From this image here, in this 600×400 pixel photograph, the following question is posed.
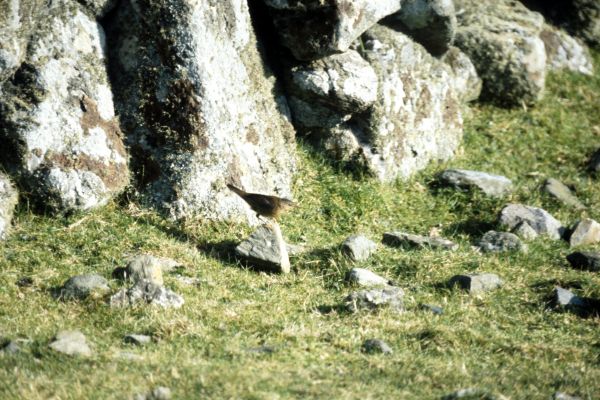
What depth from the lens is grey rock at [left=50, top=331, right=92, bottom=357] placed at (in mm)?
5750

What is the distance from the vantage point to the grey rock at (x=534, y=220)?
9477mm

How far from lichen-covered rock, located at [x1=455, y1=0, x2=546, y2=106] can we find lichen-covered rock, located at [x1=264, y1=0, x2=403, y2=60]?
12.0 feet

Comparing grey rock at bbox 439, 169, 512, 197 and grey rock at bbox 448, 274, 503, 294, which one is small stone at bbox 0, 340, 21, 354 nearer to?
grey rock at bbox 448, 274, 503, 294

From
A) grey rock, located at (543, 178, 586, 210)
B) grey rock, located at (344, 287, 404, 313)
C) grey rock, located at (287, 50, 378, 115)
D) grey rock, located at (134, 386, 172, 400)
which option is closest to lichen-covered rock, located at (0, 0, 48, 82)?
grey rock, located at (287, 50, 378, 115)

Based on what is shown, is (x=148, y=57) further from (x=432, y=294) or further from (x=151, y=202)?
(x=432, y=294)

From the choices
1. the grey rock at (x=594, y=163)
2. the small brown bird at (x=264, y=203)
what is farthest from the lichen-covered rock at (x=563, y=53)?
the small brown bird at (x=264, y=203)

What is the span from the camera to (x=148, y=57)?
8.41 meters

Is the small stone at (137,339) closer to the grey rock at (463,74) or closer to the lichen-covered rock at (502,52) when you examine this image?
the grey rock at (463,74)

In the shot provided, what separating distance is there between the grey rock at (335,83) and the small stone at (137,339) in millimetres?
4318

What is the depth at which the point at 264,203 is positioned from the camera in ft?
26.8

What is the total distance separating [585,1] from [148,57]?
372 inches

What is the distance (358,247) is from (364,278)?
0.57 metres

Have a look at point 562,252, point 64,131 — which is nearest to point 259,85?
point 64,131

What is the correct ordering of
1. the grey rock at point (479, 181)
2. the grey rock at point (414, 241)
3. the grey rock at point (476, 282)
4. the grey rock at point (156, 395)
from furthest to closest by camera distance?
the grey rock at point (479, 181) → the grey rock at point (414, 241) → the grey rock at point (476, 282) → the grey rock at point (156, 395)
